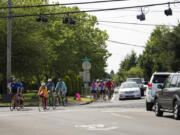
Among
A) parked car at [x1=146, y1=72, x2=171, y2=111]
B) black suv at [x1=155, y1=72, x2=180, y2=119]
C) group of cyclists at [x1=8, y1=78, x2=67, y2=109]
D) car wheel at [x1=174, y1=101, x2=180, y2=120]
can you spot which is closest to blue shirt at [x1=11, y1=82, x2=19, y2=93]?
group of cyclists at [x1=8, y1=78, x2=67, y2=109]

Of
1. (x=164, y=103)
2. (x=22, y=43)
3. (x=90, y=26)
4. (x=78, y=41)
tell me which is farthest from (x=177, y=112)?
(x=90, y=26)

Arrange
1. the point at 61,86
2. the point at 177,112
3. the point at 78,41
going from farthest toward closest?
1. the point at 78,41
2. the point at 61,86
3. the point at 177,112

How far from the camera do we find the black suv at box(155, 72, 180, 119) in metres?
17.5

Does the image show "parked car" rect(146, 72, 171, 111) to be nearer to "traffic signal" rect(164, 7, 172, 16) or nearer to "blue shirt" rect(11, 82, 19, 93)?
"traffic signal" rect(164, 7, 172, 16)

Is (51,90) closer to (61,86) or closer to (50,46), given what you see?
(61,86)

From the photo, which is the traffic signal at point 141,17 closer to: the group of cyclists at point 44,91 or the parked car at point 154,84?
the parked car at point 154,84

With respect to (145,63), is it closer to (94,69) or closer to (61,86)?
(94,69)

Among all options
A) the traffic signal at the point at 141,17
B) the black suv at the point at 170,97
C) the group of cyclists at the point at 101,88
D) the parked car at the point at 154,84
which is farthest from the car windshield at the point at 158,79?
the group of cyclists at the point at 101,88

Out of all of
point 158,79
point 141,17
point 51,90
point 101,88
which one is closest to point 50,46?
point 101,88

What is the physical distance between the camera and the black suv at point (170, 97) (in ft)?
57.5

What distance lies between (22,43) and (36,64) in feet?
7.13

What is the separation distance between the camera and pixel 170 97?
719 inches

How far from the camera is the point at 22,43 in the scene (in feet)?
128

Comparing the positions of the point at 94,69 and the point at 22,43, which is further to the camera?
the point at 94,69
